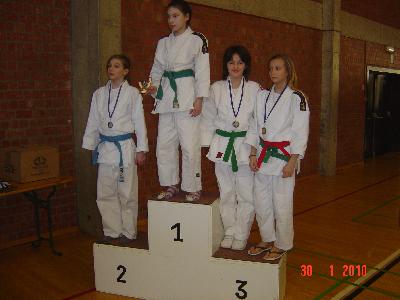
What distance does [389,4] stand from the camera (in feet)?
32.6

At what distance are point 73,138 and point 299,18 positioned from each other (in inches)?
177

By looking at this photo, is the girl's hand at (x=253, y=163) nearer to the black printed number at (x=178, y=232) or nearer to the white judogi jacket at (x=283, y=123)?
the white judogi jacket at (x=283, y=123)

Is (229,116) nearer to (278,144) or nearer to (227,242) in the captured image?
(278,144)

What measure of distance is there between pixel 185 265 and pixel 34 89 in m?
2.36

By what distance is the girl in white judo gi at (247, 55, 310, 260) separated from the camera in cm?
314

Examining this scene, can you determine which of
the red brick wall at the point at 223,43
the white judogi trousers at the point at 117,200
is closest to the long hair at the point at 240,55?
the white judogi trousers at the point at 117,200

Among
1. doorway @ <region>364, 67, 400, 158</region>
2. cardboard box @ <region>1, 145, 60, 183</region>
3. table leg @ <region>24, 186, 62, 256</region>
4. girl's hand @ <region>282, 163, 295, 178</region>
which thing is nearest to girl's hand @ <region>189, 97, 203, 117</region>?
girl's hand @ <region>282, 163, 295, 178</region>

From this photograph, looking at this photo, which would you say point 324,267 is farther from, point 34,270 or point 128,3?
point 128,3

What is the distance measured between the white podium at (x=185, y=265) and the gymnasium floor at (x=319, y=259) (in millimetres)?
206

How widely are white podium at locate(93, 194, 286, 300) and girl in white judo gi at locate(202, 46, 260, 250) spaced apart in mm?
145

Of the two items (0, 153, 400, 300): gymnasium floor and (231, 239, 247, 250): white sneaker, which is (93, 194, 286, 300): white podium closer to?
(231, 239, 247, 250): white sneaker

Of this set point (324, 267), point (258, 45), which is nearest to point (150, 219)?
point (324, 267)

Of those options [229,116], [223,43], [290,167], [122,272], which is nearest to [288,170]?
[290,167]
